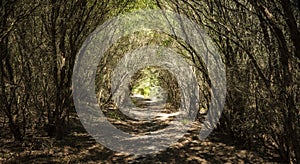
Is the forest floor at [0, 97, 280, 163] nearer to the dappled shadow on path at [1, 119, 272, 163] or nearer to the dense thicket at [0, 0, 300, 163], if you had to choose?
the dappled shadow on path at [1, 119, 272, 163]

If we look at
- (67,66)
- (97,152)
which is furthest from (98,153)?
(67,66)

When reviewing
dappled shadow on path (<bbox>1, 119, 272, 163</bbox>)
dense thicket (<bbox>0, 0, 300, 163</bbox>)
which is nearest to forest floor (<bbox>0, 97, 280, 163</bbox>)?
dappled shadow on path (<bbox>1, 119, 272, 163</bbox>)

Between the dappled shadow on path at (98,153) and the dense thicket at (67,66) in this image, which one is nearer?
the dense thicket at (67,66)

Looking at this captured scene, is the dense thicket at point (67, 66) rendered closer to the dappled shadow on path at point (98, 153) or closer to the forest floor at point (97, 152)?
the forest floor at point (97, 152)

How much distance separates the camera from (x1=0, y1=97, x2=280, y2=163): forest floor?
665 centimetres

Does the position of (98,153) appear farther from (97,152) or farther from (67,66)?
(67,66)

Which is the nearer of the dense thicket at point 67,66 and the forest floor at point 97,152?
the dense thicket at point 67,66

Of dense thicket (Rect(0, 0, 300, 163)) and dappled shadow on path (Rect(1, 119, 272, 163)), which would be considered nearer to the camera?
dense thicket (Rect(0, 0, 300, 163))

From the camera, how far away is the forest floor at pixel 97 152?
21.8 feet

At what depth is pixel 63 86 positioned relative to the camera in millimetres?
8391

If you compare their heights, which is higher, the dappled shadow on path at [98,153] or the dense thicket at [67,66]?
the dense thicket at [67,66]

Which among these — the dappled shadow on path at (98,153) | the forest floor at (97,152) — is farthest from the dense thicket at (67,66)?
the dappled shadow on path at (98,153)

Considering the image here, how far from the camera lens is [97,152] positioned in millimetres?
7820

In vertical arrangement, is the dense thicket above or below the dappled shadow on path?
above
